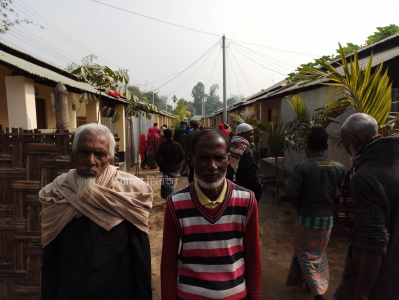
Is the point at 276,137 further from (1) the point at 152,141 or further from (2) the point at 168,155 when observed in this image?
(1) the point at 152,141

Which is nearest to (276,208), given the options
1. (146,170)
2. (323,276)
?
(323,276)

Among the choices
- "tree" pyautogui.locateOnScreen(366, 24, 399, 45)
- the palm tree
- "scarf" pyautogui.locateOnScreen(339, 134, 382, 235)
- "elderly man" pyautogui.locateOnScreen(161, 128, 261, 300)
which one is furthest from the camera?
"tree" pyautogui.locateOnScreen(366, 24, 399, 45)

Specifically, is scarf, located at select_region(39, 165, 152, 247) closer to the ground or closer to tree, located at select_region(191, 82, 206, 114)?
the ground

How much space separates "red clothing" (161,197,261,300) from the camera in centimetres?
158

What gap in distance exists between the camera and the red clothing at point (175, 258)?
158 cm

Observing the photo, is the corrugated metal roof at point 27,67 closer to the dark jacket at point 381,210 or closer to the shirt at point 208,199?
the shirt at point 208,199

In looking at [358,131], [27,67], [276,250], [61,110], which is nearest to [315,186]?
[358,131]

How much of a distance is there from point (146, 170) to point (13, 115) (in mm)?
7243

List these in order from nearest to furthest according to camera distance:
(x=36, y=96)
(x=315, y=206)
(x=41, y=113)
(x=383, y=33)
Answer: (x=315, y=206)
(x=36, y=96)
(x=41, y=113)
(x=383, y=33)

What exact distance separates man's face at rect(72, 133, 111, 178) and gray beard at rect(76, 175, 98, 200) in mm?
35

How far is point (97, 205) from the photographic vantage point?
1582 millimetres

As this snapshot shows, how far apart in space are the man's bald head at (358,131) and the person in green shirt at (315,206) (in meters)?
1.21

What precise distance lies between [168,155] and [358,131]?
487 cm

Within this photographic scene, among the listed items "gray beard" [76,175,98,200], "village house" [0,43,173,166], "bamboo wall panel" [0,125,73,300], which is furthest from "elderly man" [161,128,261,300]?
"village house" [0,43,173,166]
